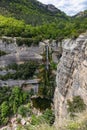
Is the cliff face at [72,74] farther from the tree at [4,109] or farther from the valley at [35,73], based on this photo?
the tree at [4,109]

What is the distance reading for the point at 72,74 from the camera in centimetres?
2861

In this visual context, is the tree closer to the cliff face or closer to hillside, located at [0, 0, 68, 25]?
the cliff face

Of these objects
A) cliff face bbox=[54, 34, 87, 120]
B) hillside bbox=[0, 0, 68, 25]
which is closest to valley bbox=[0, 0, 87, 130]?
cliff face bbox=[54, 34, 87, 120]

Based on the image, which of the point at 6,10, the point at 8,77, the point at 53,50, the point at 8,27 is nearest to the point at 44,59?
the point at 53,50

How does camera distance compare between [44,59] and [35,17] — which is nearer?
[44,59]

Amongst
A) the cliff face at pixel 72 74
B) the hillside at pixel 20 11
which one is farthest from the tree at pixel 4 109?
the hillside at pixel 20 11

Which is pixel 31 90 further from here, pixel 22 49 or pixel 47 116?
pixel 47 116

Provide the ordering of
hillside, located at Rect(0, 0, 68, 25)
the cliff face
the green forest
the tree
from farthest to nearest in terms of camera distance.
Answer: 1. hillside, located at Rect(0, 0, 68, 25)
2. the green forest
3. the tree
4. the cliff face

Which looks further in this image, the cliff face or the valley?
the valley

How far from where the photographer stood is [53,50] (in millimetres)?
44125

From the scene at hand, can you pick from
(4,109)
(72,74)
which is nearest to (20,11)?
(4,109)

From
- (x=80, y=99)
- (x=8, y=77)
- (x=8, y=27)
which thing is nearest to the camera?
(x=80, y=99)

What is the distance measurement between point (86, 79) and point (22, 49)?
21.5 m

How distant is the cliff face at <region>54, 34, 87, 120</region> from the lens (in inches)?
1014
